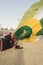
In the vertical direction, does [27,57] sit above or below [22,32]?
below

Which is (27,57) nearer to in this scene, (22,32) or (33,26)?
(22,32)

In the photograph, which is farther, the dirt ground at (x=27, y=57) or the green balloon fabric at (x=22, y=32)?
the green balloon fabric at (x=22, y=32)

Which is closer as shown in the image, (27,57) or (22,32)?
(27,57)

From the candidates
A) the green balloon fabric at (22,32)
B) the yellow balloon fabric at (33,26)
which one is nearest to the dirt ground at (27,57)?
the yellow balloon fabric at (33,26)

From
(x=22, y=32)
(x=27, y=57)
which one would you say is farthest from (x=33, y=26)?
(x=27, y=57)

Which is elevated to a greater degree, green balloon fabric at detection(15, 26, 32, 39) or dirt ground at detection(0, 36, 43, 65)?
green balloon fabric at detection(15, 26, 32, 39)

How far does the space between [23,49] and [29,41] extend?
259cm

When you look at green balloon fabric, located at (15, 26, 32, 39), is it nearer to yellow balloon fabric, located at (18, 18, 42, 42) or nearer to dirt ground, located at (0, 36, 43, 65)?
yellow balloon fabric, located at (18, 18, 42, 42)

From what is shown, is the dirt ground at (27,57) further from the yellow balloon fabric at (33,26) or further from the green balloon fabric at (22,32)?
the green balloon fabric at (22,32)

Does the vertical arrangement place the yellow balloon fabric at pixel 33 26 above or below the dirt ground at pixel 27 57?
above

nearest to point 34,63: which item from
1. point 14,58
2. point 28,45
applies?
point 14,58

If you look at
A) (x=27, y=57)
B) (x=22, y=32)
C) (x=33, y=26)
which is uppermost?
(x=33, y=26)

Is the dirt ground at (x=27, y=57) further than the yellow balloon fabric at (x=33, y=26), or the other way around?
the yellow balloon fabric at (x=33, y=26)

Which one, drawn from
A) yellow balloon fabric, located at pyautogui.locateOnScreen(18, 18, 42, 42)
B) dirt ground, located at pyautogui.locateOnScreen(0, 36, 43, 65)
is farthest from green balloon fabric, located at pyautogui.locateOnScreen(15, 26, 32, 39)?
dirt ground, located at pyautogui.locateOnScreen(0, 36, 43, 65)
